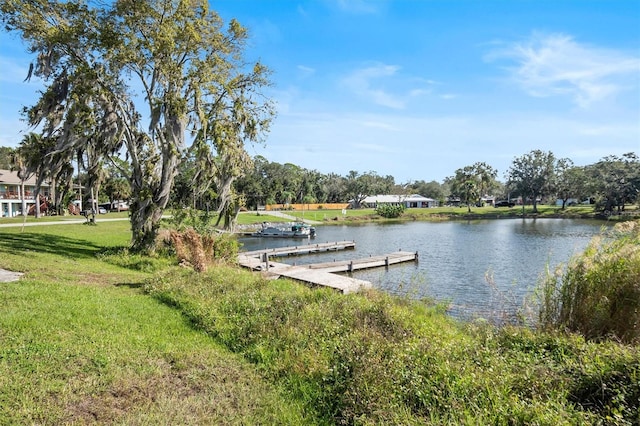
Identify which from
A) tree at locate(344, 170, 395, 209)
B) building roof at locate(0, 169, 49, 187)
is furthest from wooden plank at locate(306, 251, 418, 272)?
tree at locate(344, 170, 395, 209)

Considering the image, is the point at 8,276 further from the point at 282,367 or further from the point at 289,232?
the point at 289,232

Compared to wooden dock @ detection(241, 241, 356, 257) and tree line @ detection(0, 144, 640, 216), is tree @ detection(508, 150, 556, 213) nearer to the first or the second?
tree line @ detection(0, 144, 640, 216)

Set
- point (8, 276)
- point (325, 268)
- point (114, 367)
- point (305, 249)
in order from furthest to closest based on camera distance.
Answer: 1. point (305, 249)
2. point (325, 268)
3. point (8, 276)
4. point (114, 367)

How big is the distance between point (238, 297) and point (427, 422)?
569cm

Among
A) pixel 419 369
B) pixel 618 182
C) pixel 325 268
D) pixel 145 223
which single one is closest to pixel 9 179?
pixel 145 223

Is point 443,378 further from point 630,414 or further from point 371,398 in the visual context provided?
A: point 630,414

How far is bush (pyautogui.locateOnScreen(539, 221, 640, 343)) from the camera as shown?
6090 mm

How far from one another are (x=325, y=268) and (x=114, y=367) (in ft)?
59.7

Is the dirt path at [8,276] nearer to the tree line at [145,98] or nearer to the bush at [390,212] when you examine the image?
the tree line at [145,98]

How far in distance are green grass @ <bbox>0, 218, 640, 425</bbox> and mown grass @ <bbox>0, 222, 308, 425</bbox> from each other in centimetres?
2

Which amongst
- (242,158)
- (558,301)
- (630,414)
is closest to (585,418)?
(630,414)

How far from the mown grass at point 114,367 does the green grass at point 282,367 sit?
20mm

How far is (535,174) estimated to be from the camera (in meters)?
82.9

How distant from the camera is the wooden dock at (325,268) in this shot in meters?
14.6
